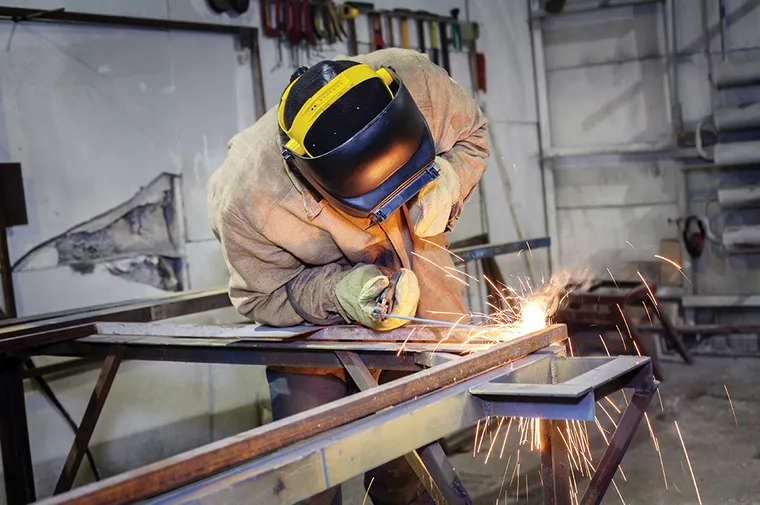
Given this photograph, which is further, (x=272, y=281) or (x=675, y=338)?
(x=675, y=338)

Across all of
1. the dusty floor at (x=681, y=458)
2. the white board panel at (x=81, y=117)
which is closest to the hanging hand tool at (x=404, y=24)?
the white board panel at (x=81, y=117)

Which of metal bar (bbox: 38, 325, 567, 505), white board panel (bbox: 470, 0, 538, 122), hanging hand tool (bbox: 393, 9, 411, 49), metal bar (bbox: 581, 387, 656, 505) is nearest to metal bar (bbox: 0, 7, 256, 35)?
hanging hand tool (bbox: 393, 9, 411, 49)

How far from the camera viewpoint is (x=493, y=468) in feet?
13.0

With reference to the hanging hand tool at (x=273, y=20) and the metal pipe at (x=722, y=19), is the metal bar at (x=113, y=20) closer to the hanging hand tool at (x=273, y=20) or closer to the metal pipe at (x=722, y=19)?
the hanging hand tool at (x=273, y=20)

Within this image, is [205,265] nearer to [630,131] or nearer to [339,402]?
[339,402]

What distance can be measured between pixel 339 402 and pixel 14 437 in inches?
71.9

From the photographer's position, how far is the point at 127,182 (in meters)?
3.91

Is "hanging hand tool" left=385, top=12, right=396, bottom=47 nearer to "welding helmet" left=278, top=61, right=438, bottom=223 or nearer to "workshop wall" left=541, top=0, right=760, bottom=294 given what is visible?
"workshop wall" left=541, top=0, right=760, bottom=294

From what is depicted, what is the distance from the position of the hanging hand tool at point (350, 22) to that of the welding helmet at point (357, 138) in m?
2.92

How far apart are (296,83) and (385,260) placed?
0.82 meters

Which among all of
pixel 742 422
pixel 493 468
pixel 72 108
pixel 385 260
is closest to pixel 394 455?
pixel 385 260

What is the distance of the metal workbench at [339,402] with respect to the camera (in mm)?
1325

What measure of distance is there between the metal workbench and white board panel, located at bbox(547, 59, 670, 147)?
14.2 ft

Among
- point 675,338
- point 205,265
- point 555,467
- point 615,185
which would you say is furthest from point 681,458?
point 615,185
